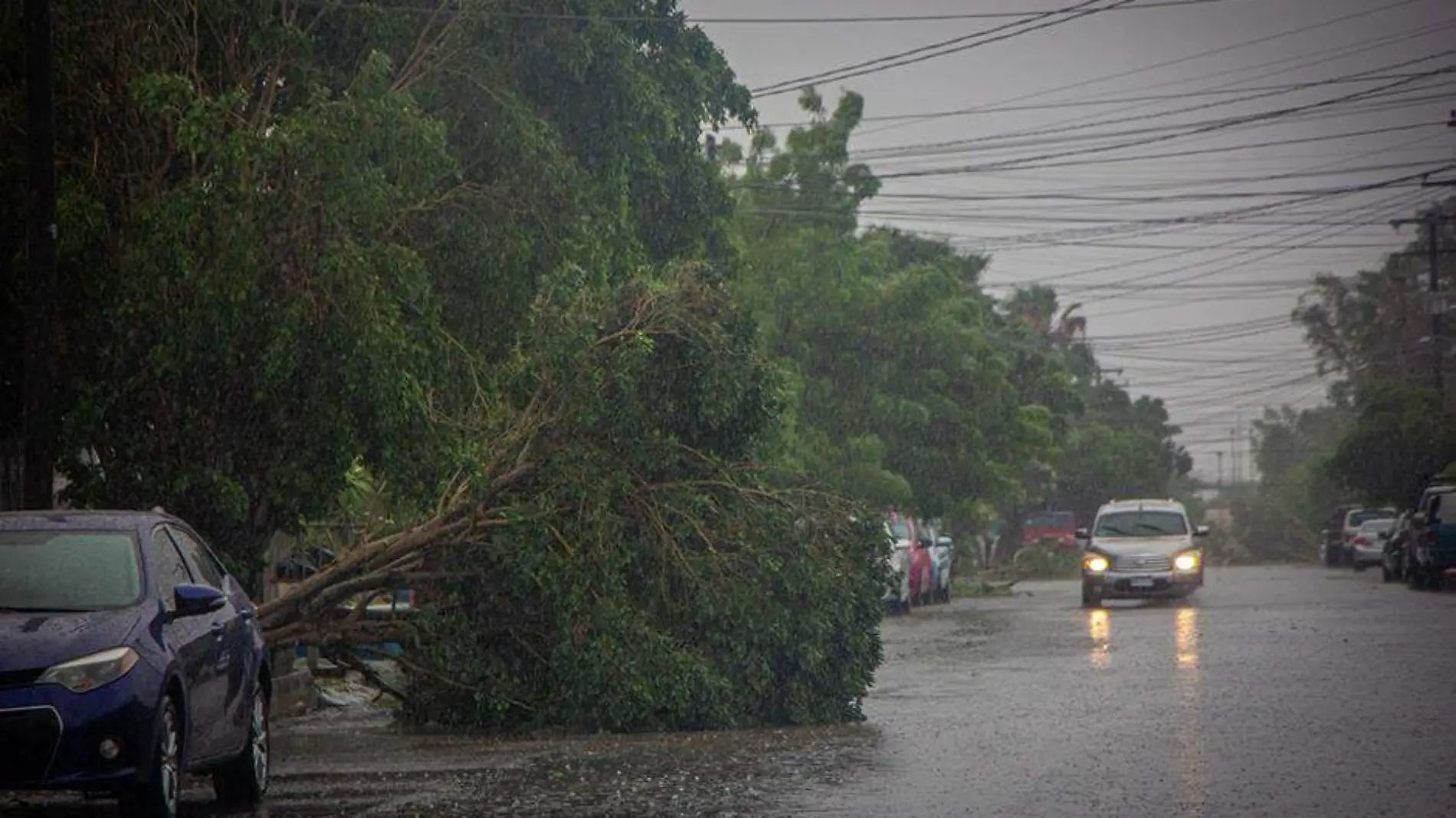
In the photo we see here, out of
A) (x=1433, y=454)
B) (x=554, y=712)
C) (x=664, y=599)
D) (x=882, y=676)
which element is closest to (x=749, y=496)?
(x=664, y=599)

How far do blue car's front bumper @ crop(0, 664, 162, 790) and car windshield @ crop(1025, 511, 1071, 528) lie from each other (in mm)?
89961

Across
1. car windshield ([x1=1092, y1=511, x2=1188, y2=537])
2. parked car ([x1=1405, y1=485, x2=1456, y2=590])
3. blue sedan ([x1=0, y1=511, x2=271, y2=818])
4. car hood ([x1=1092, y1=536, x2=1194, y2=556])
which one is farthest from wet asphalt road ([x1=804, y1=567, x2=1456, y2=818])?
parked car ([x1=1405, y1=485, x2=1456, y2=590])

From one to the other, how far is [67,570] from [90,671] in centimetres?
124

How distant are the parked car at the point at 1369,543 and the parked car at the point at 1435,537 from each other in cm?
1796

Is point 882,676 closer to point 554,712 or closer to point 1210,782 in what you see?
point 554,712

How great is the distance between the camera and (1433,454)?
233 feet

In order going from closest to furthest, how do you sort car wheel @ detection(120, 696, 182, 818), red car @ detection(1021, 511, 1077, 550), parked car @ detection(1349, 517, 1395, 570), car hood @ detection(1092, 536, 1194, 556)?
car wheel @ detection(120, 696, 182, 818), car hood @ detection(1092, 536, 1194, 556), parked car @ detection(1349, 517, 1395, 570), red car @ detection(1021, 511, 1077, 550)

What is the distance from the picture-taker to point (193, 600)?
38.3 ft

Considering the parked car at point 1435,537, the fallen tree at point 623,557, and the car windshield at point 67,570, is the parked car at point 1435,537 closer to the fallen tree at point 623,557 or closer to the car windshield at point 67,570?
the fallen tree at point 623,557

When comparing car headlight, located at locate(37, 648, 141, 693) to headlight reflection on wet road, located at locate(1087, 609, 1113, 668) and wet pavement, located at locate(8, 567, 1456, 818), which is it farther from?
headlight reflection on wet road, located at locate(1087, 609, 1113, 668)

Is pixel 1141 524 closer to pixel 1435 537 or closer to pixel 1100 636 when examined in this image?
pixel 1435 537

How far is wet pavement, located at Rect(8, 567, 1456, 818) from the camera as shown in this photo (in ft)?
41.6

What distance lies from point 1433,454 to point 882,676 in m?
50.3

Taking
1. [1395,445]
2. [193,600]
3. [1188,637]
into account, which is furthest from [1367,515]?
[193,600]
